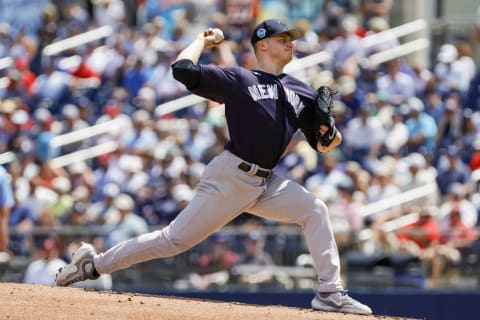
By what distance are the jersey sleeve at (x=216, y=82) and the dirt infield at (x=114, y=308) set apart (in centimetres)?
138

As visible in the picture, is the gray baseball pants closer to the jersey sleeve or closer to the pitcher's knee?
the pitcher's knee

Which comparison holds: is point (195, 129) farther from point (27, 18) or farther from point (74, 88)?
point (27, 18)

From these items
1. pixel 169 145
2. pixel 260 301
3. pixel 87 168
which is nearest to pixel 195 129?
pixel 169 145

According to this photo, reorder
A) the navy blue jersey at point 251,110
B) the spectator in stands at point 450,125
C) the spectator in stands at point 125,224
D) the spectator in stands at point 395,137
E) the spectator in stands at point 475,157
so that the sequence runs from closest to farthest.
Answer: the navy blue jersey at point 251,110
the spectator in stands at point 125,224
the spectator in stands at point 475,157
the spectator in stands at point 395,137
the spectator in stands at point 450,125

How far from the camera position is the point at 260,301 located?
12.5m

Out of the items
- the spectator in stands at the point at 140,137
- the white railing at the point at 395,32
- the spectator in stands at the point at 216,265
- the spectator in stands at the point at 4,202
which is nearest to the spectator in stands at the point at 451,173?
the spectator in stands at the point at 216,265

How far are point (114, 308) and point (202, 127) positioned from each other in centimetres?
812

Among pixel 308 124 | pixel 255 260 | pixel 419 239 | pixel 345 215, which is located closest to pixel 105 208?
pixel 255 260

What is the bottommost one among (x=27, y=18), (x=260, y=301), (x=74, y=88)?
(x=260, y=301)

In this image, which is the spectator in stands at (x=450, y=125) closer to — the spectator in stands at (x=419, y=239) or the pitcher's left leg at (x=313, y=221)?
the spectator in stands at (x=419, y=239)

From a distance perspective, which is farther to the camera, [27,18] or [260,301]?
[27,18]

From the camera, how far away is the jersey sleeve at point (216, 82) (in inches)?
→ 310

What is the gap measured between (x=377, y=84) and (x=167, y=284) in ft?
16.1

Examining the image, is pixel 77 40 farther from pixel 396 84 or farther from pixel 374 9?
pixel 396 84
